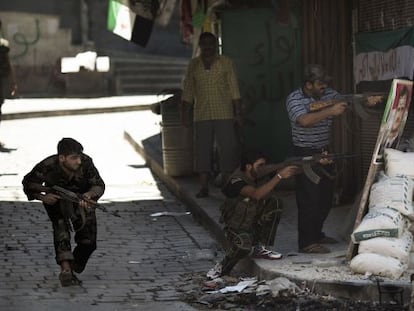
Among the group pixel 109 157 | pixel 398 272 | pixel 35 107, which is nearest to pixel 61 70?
pixel 35 107

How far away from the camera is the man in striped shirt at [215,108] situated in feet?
36.2

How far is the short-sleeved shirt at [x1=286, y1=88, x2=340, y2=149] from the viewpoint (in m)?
8.41

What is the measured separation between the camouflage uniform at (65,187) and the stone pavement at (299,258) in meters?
1.36

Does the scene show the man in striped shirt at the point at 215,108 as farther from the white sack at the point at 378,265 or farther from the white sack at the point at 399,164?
the white sack at the point at 378,265

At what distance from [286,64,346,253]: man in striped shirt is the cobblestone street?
0.99 m

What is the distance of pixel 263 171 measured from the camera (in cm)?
798

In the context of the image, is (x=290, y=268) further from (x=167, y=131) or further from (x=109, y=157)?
A: (x=109, y=157)

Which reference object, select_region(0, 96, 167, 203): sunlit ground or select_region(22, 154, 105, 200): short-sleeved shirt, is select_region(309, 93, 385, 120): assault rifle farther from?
select_region(0, 96, 167, 203): sunlit ground

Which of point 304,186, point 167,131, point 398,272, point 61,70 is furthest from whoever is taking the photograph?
point 61,70

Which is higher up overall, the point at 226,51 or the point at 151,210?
the point at 226,51

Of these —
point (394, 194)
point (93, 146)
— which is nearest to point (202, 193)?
point (394, 194)

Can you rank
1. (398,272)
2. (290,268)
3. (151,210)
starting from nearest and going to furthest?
(398,272)
(290,268)
(151,210)

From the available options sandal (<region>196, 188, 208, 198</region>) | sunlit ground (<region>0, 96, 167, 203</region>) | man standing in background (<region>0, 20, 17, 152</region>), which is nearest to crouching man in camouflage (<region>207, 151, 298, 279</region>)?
sandal (<region>196, 188, 208, 198</region>)

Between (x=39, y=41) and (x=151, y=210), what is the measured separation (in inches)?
567
